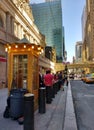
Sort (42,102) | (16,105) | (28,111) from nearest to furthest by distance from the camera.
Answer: (28,111)
(16,105)
(42,102)

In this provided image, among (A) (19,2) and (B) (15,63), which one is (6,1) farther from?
(B) (15,63)

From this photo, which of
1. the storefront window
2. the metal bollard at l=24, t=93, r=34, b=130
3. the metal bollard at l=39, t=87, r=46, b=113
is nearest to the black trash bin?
the storefront window

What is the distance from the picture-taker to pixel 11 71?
10758mm

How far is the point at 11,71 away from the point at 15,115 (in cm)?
201

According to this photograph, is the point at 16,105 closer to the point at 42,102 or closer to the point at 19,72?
the point at 19,72

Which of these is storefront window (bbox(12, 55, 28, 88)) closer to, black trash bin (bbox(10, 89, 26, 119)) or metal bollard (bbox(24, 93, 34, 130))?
black trash bin (bbox(10, 89, 26, 119))

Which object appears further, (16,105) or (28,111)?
(16,105)

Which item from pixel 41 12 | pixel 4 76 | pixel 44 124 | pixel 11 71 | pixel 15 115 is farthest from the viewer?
pixel 41 12

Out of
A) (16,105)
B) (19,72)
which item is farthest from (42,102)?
(16,105)

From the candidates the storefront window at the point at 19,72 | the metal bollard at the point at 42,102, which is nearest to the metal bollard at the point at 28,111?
the storefront window at the point at 19,72

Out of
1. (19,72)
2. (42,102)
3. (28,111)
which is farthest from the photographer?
(42,102)

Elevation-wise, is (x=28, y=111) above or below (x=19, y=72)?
below

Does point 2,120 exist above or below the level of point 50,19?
below

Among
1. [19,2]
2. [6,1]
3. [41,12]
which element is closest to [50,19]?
[41,12]
